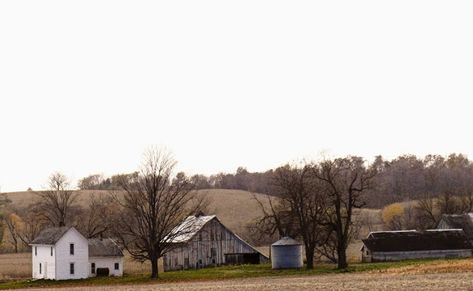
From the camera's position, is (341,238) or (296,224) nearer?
(341,238)

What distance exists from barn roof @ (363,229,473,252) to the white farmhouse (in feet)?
80.2

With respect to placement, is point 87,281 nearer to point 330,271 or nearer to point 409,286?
point 330,271

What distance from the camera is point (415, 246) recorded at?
7762 cm

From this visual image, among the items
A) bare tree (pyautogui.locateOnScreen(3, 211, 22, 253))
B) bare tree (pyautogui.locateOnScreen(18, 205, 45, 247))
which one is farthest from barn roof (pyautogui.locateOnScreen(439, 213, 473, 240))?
bare tree (pyautogui.locateOnScreen(3, 211, 22, 253))

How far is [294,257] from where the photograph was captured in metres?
68.1

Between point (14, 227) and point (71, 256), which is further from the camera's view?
point (14, 227)

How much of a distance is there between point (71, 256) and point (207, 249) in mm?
15038

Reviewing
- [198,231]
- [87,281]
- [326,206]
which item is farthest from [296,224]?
[87,281]

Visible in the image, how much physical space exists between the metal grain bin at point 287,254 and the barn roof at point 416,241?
38.0ft

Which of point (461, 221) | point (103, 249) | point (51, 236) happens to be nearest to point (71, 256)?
point (51, 236)

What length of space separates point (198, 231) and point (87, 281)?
626 inches

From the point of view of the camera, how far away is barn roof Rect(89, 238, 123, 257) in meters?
71.7

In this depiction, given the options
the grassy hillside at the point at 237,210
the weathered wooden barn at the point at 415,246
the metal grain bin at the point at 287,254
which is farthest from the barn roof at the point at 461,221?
the metal grain bin at the point at 287,254

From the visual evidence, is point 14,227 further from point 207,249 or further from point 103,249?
point 103,249
